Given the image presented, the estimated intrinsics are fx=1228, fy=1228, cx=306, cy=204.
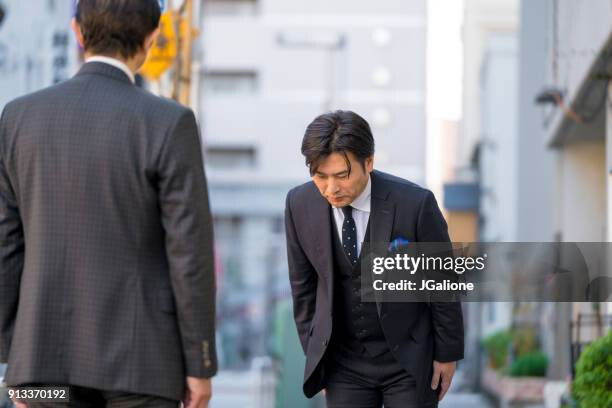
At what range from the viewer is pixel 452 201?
32.0 m

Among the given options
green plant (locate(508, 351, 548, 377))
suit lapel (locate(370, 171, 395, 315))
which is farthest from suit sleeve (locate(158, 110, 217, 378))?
green plant (locate(508, 351, 548, 377))

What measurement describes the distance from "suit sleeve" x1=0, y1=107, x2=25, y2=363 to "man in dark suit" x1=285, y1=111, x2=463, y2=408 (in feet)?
4.16

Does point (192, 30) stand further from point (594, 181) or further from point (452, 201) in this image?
point (452, 201)

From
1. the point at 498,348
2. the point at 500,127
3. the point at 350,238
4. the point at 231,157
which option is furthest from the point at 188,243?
the point at 231,157

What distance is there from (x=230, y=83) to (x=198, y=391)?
53895 millimetres

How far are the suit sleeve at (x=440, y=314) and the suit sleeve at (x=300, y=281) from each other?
1.52 feet

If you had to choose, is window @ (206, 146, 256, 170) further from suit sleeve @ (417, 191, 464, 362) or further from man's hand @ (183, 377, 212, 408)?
man's hand @ (183, 377, 212, 408)

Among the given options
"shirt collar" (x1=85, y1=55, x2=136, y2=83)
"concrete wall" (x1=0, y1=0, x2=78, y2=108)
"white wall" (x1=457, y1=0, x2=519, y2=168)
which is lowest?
"shirt collar" (x1=85, y1=55, x2=136, y2=83)

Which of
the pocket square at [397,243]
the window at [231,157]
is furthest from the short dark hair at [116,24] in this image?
the window at [231,157]

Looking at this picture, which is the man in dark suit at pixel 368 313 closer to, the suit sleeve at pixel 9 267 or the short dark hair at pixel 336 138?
the short dark hair at pixel 336 138

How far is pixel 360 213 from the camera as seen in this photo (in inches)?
185

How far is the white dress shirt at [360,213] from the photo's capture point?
4.68 m

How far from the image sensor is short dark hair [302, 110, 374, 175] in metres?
4.46

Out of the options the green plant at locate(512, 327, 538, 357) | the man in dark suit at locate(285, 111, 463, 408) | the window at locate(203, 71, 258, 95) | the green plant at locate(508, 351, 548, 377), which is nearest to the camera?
the man in dark suit at locate(285, 111, 463, 408)
